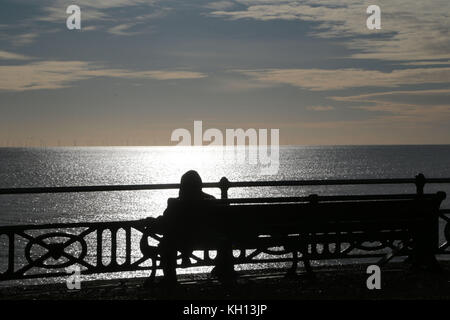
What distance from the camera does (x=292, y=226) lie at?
7.55 metres

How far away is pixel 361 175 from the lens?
152 m

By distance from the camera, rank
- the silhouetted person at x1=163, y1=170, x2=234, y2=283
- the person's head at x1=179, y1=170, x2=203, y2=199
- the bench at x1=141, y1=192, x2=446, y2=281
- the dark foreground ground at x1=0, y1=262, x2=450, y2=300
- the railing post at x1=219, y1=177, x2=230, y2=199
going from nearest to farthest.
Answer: the dark foreground ground at x1=0, y1=262, x2=450, y2=300 → the silhouetted person at x1=163, y1=170, x2=234, y2=283 → the bench at x1=141, y1=192, x2=446, y2=281 → the person's head at x1=179, y1=170, x2=203, y2=199 → the railing post at x1=219, y1=177, x2=230, y2=199

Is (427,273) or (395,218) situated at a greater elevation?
(395,218)

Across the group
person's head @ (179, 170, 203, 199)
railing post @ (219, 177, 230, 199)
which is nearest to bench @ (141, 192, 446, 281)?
person's head @ (179, 170, 203, 199)

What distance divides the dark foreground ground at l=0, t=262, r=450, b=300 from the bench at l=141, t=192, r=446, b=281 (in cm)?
23

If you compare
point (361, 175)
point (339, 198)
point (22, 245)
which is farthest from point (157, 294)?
point (361, 175)

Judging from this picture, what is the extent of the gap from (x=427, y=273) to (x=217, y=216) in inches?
112

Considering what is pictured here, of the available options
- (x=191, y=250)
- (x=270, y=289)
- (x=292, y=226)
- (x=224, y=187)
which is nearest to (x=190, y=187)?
(x=191, y=250)

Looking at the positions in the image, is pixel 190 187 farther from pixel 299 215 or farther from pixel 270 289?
pixel 270 289

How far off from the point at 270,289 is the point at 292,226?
2.77 feet

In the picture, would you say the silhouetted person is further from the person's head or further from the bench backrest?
the bench backrest

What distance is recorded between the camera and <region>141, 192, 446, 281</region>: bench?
7.23 metres
